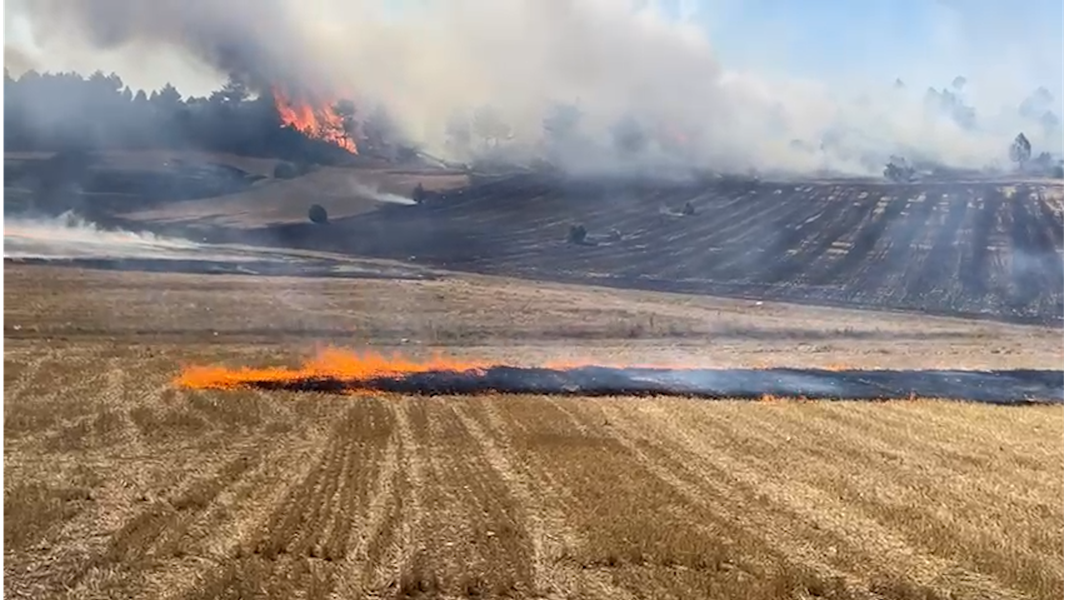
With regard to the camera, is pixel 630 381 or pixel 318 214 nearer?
pixel 318 214

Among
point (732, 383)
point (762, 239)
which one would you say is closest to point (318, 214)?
point (732, 383)

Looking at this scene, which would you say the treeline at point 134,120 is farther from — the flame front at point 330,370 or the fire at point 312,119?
the flame front at point 330,370

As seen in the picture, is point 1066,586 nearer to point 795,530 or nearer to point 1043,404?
point 795,530

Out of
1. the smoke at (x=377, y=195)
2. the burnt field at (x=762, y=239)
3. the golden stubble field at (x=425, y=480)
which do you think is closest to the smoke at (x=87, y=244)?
the golden stubble field at (x=425, y=480)

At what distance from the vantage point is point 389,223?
2156 centimetres

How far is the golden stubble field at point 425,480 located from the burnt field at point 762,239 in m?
3.51

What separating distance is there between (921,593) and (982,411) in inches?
454

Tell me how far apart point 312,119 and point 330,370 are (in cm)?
461

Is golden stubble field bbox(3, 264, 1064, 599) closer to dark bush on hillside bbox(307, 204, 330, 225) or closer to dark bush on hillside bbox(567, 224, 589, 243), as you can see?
dark bush on hillside bbox(307, 204, 330, 225)

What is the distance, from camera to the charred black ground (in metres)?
18.8

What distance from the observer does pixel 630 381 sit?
21.0 meters

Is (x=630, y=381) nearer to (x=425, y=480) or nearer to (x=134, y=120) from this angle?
(x=425, y=480)

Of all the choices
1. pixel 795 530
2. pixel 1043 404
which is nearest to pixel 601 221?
pixel 1043 404

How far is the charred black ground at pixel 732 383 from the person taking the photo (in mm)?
18766
